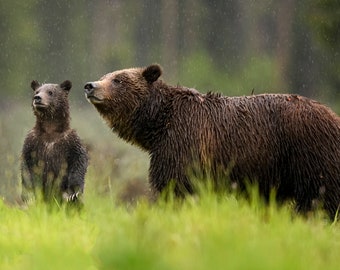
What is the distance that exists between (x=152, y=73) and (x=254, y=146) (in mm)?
1092

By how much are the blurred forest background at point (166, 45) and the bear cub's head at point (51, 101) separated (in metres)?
13.9

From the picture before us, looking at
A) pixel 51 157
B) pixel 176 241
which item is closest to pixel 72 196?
pixel 51 157

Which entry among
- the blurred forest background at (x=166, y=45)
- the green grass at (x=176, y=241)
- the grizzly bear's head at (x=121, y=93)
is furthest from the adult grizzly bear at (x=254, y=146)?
the blurred forest background at (x=166, y=45)

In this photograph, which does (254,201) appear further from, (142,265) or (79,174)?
(79,174)

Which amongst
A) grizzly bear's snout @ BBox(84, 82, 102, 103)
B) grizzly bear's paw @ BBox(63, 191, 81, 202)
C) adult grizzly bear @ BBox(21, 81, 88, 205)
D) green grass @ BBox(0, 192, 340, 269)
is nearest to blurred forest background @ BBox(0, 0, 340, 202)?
adult grizzly bear @ BBox(21, 81, 88, 205)

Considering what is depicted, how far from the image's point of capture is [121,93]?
24.4ft

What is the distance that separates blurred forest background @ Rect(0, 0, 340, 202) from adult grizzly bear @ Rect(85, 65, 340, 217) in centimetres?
1540

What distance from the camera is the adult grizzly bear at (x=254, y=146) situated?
273 inches

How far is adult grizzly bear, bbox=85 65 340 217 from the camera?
6.93 metres

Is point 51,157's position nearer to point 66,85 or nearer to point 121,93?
point 66,85

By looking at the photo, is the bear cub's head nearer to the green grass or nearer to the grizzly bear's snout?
the grizzly bear's snout

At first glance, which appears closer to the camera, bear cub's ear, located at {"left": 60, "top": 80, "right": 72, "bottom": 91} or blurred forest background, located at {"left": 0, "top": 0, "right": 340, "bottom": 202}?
bear cub's ear, located at {"left": 60, "top": 80, "right": 72, "bottom": 91}

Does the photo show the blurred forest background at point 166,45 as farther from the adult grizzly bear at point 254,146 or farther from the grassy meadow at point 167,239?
the grassy meadow at point 167,239

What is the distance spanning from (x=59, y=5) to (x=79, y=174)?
78.1ft
